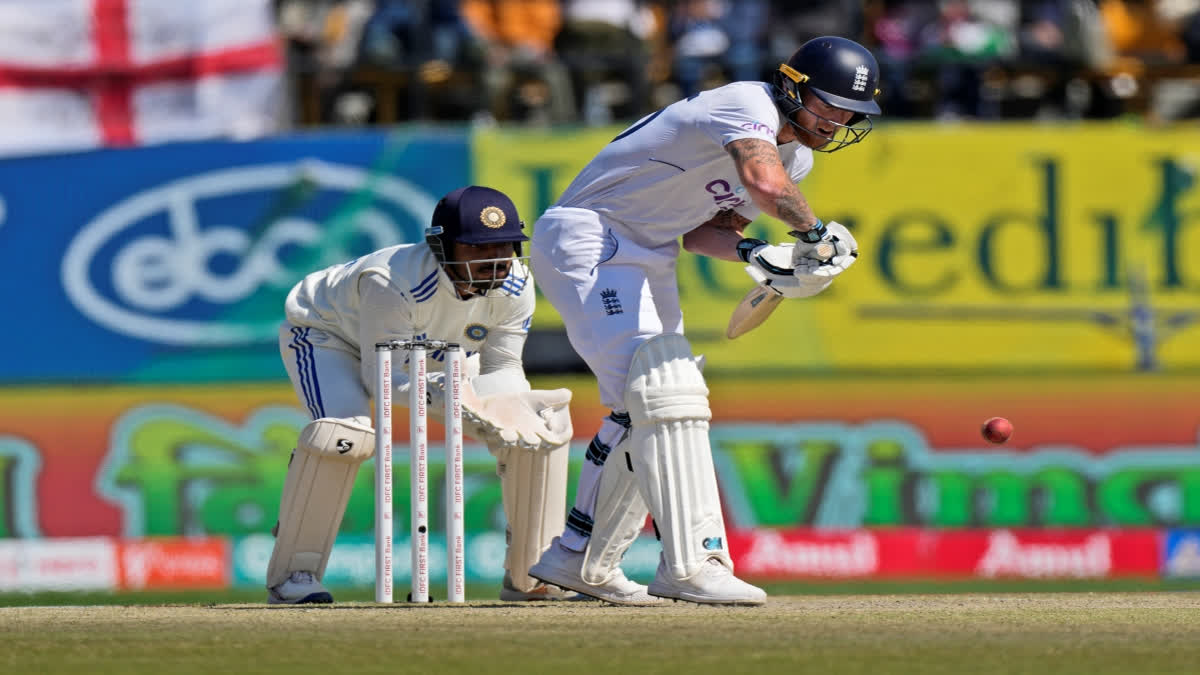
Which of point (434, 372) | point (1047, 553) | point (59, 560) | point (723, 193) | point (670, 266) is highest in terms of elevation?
point (723, 193)

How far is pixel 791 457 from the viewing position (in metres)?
10.8

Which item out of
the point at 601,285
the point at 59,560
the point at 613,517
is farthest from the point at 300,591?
the point at 59,560

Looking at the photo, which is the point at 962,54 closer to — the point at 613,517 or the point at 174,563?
the point at 174,563

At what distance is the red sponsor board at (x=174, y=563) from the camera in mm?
10344

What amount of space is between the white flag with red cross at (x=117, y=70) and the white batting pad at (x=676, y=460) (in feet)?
21.4

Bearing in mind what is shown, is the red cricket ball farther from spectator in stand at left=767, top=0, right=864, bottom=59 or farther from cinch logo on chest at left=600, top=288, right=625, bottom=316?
spectator in stand at left=767, top=0, right=864, bottom=59

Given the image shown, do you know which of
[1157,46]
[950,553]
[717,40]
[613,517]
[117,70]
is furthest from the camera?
[1157,46]

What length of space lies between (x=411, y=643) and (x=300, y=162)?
6866 millimetres

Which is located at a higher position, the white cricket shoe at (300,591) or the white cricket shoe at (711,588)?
the white cricket shoe at (711,588)

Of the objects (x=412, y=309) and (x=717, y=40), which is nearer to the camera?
(x=412, y=309)

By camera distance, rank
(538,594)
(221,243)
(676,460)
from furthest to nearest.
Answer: (221,243), (538,594), (676,460)

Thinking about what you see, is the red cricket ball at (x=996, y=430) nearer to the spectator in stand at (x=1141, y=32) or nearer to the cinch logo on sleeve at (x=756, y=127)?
the cinch logo on sleeve at (x=756, y=127)

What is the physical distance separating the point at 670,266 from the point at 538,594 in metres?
1.27

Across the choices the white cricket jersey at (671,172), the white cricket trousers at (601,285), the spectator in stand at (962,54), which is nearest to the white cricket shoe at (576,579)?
the white cricket trousers at (601,285)
